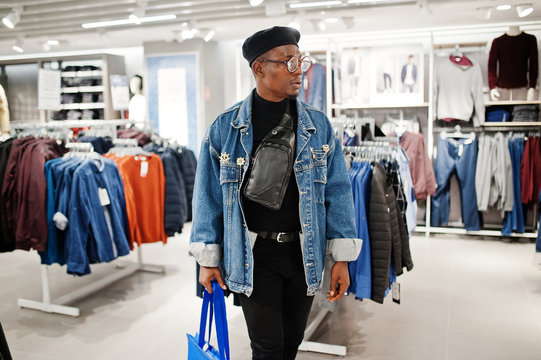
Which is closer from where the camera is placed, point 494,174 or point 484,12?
point 484,12

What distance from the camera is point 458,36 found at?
6.47 meters

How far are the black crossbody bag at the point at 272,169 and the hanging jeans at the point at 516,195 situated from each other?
4.93 meters

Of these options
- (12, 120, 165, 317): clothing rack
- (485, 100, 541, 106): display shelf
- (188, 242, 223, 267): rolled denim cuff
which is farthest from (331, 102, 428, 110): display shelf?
(188, 242, 223, 267): rolled denim cuff

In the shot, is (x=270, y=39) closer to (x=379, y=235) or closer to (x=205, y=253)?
(x=205, y=253)

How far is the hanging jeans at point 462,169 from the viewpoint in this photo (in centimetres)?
585

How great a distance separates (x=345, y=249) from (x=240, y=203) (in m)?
0.42

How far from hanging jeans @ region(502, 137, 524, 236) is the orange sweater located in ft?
13.6

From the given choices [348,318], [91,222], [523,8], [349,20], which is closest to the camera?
[91,222]

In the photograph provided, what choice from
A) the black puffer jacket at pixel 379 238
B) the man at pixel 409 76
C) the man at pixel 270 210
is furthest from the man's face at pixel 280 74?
the man at pixel 409 76

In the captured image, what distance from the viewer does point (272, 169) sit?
5.39 feet

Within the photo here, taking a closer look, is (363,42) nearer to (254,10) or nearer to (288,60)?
(254,10)

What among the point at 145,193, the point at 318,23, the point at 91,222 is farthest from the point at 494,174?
the point at 91,222

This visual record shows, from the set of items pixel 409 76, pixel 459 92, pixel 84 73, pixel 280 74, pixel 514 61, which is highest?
pixel 84 73

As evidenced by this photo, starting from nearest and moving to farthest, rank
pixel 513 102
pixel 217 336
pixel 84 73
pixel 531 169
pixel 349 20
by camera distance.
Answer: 1. pixel 217 336
2. pixel 531 169
3. pixel 513 102
4. pixel 349 20
5. pixel 84 73
